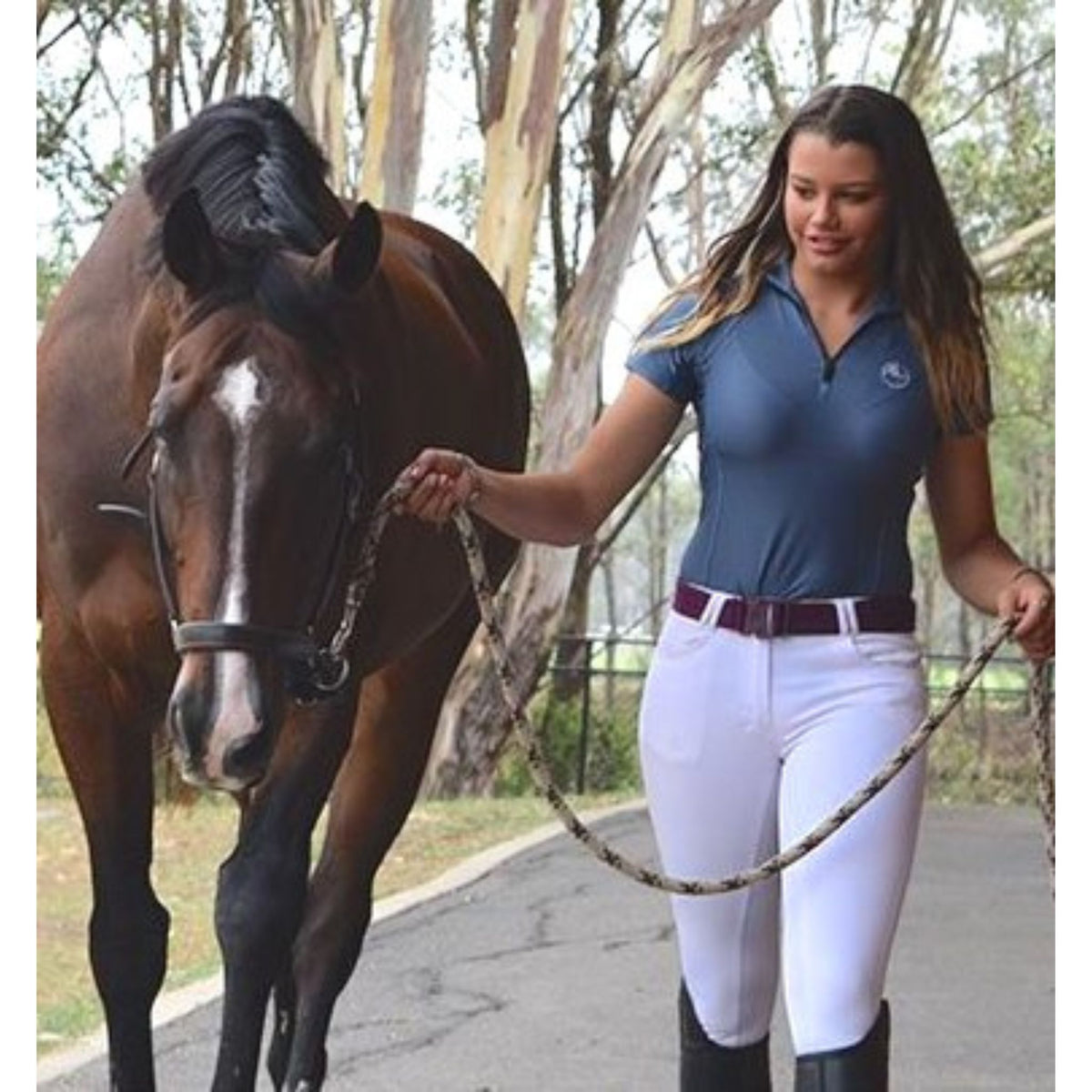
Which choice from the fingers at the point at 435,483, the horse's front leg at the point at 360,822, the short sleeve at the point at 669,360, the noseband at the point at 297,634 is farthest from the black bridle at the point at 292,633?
the horse's front leg at the point at 360,822

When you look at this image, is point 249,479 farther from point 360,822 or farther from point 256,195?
point 360,822

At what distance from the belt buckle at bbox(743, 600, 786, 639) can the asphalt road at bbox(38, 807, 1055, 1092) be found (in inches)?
54.1

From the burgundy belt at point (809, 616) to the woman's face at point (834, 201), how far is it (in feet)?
0.91

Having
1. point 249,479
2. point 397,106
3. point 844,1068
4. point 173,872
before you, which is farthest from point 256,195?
point 397,106

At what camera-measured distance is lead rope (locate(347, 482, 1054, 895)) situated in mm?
1832

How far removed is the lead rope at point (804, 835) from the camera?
1.83 meters

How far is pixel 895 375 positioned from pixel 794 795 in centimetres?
36

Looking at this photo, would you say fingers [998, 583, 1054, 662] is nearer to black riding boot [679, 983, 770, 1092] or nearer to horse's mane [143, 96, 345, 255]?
black riding boot [679, 983, 770, 1092]

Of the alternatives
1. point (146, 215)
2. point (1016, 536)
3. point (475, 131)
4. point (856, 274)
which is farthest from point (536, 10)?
point (856, 274)

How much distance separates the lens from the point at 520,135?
4.37m

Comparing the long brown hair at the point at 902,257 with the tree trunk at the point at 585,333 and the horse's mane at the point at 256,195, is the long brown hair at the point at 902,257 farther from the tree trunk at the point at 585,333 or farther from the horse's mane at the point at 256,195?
the tree trunk at the point at 585,333

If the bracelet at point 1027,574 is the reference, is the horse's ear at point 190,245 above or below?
above

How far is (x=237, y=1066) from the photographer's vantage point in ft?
7.30

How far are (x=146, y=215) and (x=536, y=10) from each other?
2.22m
